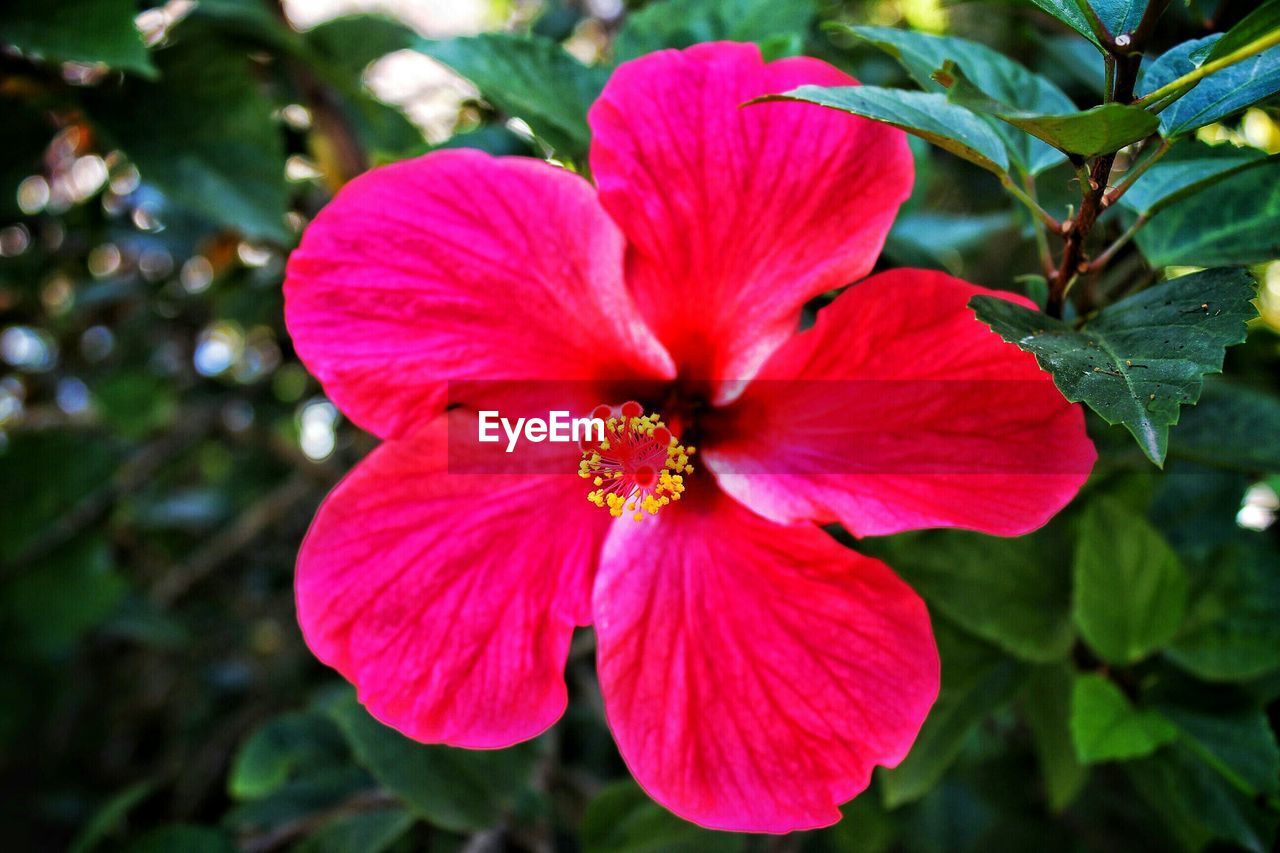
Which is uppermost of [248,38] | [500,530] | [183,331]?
[248,38]

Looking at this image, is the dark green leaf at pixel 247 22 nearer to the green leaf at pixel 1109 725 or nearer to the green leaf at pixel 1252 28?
the green leaf at pixel 1252 28

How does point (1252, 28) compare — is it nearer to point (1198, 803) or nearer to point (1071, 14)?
point (1071, 14)

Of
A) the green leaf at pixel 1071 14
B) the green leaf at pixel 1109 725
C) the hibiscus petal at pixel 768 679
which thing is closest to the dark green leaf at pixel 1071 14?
the green leaf at pixel 1071 14

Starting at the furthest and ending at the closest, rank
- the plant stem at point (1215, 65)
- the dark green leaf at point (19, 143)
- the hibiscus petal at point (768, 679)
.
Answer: the dark green leaf at point (19, 143)
the hibiscus petal at point (768, 679)
the plant stem at point (1215, 65)

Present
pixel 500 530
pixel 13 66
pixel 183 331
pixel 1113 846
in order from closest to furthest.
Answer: pixel 500 530
pixel 13 66
pixel 1113 846
pixel 183 331

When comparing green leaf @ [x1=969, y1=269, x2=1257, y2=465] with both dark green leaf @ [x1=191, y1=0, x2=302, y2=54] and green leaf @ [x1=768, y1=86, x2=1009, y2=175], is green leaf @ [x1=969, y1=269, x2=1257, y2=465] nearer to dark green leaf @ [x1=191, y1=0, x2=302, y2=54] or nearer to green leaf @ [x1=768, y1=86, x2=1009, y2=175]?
green leaf @ [x1=768, y1=86, x2=1009, y2=175]

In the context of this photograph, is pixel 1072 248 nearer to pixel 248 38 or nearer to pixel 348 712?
pixel 348 712

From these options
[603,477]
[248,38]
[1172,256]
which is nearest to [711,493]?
[603,477]

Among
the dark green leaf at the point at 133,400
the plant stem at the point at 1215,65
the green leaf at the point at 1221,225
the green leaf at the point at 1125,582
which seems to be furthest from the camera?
the dark green leaf at the point at 133,400
